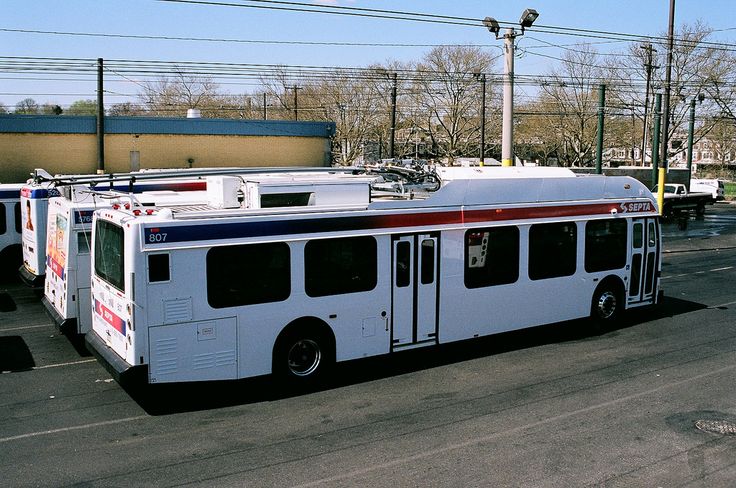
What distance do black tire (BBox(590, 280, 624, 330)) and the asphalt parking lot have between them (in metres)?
A: 0.67

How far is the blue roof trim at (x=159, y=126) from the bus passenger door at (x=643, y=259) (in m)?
Answer: 26.1

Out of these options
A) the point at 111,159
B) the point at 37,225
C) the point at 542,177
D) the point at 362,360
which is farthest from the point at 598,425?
the point at 111,159

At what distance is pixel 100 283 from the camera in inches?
389

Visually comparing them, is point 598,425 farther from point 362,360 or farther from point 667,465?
point 362,360

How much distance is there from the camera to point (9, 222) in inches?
733

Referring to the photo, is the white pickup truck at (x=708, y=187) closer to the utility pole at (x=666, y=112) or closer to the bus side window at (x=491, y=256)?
the utility pole at (x=666, y=112)

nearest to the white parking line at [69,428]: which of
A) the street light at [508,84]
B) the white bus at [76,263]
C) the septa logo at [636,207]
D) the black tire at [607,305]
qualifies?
the white bus at [76,263]

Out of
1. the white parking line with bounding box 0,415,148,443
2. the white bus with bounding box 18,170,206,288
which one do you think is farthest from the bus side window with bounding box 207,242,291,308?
the white bus with bounding box 18,170,206,288

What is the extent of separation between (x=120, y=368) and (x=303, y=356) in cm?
241

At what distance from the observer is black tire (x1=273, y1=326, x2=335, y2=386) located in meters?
9.73

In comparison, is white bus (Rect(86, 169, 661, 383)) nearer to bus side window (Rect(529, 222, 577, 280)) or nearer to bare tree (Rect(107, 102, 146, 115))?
bus side window (Rect(529, 222, 577, 280))

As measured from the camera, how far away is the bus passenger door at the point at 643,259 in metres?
14.1

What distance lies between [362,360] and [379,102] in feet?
162

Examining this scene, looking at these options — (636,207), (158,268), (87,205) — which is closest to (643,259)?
(636,207)
